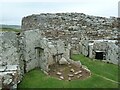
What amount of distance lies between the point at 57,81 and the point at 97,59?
7933 mm

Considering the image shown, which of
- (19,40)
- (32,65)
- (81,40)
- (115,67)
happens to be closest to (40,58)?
(32,65)

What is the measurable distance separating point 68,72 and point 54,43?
298 cm

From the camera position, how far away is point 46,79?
1634 centimetres

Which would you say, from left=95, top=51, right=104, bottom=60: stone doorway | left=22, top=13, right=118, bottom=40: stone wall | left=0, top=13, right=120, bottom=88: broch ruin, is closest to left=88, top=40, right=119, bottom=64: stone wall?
left=0, top=13, right=120, bottom=88: broch ruin

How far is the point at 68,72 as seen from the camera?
681 inches

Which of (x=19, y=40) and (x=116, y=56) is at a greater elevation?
(x=19, y=40)

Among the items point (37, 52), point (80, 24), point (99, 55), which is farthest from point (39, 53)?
point (80, 24)

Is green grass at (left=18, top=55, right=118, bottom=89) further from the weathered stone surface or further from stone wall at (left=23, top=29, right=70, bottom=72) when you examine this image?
the weathered stone surface

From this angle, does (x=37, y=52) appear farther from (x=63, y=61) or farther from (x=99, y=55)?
(x=99, y=55)

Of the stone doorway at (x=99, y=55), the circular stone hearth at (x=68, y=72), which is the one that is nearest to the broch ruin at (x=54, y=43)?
the stone doorway at (x=99, y=55)

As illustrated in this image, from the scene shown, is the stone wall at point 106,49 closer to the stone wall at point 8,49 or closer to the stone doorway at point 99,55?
the stone doorway at point 99,55

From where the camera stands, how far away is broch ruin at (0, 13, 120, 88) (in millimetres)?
16500

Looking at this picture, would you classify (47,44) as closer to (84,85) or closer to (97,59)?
(84,85)

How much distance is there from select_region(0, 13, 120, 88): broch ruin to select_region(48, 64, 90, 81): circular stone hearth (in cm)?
13
